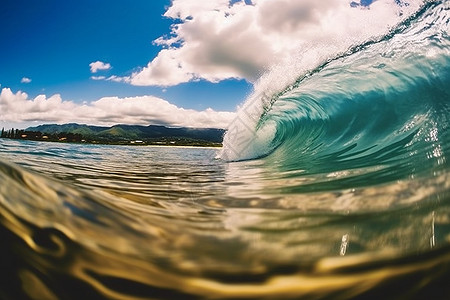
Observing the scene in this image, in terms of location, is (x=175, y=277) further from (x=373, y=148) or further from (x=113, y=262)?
(x=373, y=148)

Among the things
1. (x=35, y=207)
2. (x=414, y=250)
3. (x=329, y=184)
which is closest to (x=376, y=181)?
(x=329, y=184)

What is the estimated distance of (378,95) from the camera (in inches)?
237

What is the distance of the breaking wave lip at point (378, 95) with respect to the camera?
4.12 metres

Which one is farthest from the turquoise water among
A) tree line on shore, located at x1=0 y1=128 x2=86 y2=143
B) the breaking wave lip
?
tree line on shore, located at x1=0 y1=128 x2=86 y2=143

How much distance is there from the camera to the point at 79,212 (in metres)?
1.32

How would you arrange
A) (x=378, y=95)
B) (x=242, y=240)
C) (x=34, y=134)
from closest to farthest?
1. (x=242, y=240)
2. (x=378, y=95)
3. (x=34, y=134)

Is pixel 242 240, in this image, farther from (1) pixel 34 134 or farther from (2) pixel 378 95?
(1) pixel 34 134

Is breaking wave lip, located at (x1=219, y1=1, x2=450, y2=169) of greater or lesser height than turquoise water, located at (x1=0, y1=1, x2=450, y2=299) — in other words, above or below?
above

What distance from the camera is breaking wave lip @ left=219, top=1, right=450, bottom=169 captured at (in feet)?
13.5

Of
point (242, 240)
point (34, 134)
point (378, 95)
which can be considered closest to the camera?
point (242, 240)

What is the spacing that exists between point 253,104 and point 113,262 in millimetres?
9768

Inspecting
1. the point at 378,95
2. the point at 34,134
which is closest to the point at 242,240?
the point at 378,95

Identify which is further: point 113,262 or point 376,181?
point 376,181

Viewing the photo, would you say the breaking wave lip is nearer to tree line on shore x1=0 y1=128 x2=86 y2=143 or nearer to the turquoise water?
the turquoise water
